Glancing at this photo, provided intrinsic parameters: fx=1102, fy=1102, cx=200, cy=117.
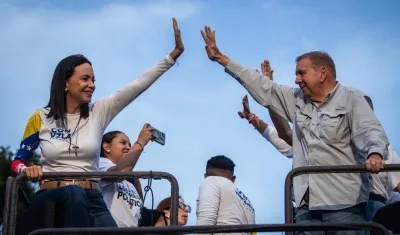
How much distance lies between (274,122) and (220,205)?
1074mm

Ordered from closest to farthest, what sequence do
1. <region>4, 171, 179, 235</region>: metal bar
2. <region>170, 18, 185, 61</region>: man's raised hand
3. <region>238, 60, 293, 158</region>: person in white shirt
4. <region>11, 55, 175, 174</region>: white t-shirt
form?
1. <region>4, 171, 179, 235</region>: metal bar
2. <region>11, 55, 175, 174</region>: white t-shirt
3. <region>170, 18, 185, 61</region>: man's raised hand
4. <region>238, 60, 293, 158</region>: person in white shirt

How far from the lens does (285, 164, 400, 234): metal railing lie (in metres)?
7.21

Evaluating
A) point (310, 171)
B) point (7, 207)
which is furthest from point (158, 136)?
point (310, 171)

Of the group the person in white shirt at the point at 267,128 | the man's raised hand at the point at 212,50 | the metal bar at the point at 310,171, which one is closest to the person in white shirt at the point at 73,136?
the man's raised hand at the point at 212,50

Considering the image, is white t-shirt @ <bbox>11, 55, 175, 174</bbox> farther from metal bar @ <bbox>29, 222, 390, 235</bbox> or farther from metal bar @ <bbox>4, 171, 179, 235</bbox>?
metal bar @ <bbox>29, 222, 390, 235</bbox>

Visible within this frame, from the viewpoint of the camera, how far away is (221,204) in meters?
9.20

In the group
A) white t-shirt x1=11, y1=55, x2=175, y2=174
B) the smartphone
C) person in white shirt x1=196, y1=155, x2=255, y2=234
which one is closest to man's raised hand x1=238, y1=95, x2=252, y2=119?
person in white shirt x1=196, y1=155, x2=255, y2=234

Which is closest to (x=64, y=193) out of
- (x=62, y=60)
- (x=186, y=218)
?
(x=62, y=60)

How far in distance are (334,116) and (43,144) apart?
210cm

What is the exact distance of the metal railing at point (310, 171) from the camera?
7.21 metres

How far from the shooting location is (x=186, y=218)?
10.2 metres

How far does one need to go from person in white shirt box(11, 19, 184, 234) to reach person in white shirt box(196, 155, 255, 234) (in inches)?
52.8

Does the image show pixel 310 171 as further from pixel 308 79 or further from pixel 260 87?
pixel 260 87

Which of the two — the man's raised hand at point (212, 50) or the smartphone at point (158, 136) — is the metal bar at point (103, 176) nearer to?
the smartphone at point (158, 136)
